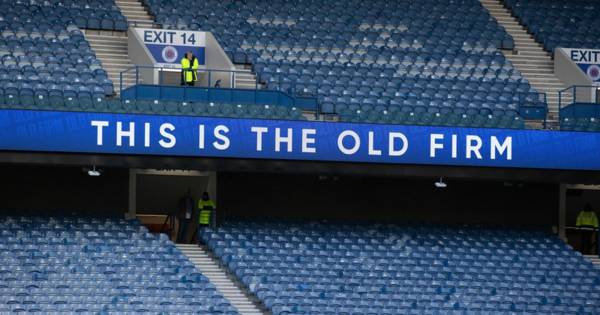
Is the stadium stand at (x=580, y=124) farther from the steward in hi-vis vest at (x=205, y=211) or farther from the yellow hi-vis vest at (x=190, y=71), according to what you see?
the yellow hi-vis vest at (x=190, y=71)

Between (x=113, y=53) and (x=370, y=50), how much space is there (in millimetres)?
5400

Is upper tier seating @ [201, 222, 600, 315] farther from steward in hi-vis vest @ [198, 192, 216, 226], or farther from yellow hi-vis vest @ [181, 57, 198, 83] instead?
yellow hi-vis vest @ [181, 57, 198, 83]

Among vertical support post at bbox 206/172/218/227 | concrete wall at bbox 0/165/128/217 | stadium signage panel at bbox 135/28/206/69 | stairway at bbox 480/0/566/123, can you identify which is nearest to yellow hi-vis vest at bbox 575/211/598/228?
stairway at bbox 480/0/566/123

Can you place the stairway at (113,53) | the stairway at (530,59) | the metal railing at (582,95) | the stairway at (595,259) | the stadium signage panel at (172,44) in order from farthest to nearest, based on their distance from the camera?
the stairway at (530,59), the metal railing at (582,95), the stadium signage panel at (172,44), the stairway at (595,259), the stairway at (113,53)

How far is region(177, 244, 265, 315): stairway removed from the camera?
84.3ft

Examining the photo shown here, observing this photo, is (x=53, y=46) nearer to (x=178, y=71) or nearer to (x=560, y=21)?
(x=178, y=71)

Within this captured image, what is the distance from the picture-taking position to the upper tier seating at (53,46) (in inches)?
1114

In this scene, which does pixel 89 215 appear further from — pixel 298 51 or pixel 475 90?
pixel 475 90

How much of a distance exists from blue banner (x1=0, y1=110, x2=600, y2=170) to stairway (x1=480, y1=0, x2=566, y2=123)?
2136 millimetres

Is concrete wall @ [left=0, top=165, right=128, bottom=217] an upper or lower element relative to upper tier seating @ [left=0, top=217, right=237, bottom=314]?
upper

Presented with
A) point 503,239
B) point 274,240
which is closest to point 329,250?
point 274,240

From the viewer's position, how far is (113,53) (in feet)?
101

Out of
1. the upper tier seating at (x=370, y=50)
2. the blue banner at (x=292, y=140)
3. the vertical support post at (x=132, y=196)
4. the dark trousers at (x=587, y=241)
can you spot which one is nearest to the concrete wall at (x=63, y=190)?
the vertical support post at (x=132, y=196)

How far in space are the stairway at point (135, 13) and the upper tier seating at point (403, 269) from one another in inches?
215
